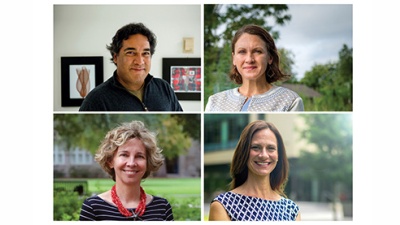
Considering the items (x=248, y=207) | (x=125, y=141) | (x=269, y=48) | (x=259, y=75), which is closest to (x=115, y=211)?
(x=125, y=141)

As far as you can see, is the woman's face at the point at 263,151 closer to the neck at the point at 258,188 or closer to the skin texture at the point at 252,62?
the neck at the point at 258,188

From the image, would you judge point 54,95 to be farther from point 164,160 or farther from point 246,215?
point 246,215

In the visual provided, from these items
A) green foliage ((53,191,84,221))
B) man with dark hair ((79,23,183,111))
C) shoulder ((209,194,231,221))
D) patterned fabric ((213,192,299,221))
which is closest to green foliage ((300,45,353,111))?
patterned fabric ((213,192,299,221))

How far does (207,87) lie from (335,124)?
844 mm

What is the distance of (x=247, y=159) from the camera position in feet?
15.5

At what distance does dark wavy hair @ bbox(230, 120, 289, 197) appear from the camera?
4.70 meters

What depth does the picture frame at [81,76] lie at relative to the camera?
4.67 meters

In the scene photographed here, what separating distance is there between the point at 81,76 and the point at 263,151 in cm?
123

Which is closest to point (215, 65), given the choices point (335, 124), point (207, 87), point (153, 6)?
point (207, 87)

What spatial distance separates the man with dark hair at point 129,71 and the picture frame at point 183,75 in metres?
0.06

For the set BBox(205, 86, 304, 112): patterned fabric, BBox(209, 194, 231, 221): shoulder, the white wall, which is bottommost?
BBox(209, 194, 231, 221): shoulder

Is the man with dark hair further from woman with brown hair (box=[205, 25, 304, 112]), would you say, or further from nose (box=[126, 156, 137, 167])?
woman with brown hair (box=[205, 25, 304, 112])

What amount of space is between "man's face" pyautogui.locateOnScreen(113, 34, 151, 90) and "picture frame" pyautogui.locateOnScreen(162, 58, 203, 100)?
12 centimetres

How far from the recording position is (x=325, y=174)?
16.2 feet
